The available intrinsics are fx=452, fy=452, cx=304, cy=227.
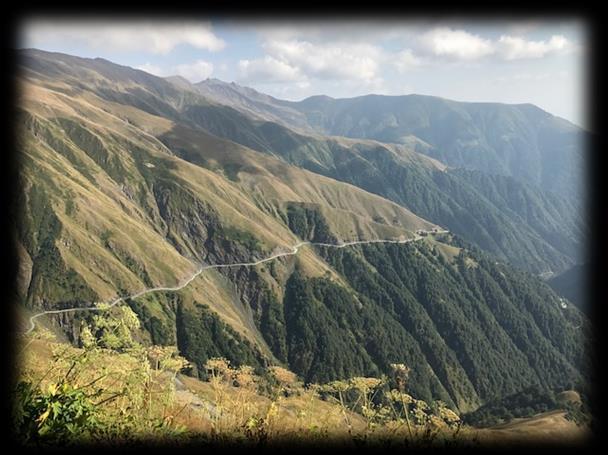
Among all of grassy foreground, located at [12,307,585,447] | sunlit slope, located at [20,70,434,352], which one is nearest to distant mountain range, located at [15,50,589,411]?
sunlit slope, located at [20,70,434,352]

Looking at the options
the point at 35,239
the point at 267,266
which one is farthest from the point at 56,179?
the point at 267,266

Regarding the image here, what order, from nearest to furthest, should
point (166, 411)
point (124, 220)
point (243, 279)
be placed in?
point (166, 411) → point (124, 220) → point (243, 279)

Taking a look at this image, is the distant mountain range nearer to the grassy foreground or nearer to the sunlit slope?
the sunlit slope

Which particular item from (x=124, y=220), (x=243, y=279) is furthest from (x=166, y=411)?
(x=243, y=279)

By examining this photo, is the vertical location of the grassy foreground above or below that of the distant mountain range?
above

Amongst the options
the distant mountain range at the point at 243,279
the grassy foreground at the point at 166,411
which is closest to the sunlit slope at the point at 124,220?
the distant mountain range at the point at 243,279

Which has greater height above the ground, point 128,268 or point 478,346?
point 128,268

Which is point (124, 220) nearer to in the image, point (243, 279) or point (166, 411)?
point (243, 279)

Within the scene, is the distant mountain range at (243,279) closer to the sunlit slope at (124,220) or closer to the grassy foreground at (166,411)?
the sunlit slope at (124,220)

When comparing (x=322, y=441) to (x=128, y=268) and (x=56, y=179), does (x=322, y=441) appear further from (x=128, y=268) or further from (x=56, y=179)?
(x=56, y=179)
